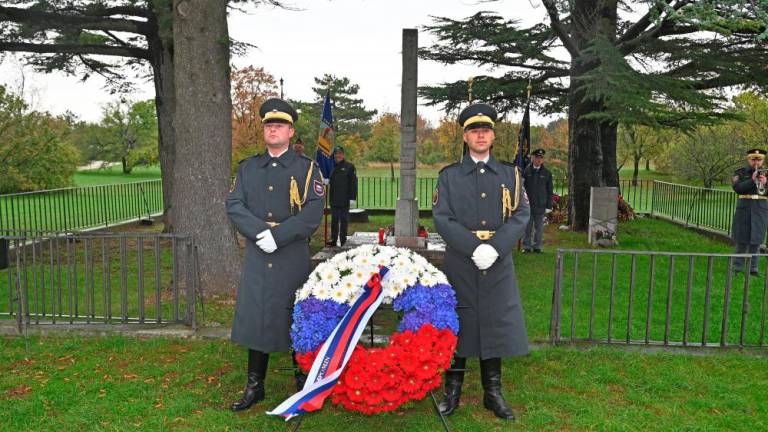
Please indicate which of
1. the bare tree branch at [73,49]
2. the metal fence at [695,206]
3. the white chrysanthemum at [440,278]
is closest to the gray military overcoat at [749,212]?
the metal fence at [695,206]

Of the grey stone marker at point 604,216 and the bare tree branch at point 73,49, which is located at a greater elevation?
the bare tree branch at point 73,49

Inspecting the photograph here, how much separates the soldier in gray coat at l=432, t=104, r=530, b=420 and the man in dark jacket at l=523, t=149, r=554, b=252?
23.8 feet

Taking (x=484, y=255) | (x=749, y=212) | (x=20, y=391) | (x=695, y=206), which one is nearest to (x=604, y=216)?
(x=749, y=212)

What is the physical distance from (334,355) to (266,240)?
1.00m

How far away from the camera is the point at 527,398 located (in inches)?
188

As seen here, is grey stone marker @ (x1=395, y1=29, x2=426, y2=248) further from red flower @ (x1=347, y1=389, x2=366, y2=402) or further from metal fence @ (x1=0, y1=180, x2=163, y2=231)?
metal fence @ (x1=0, y1=180, x2=163, y2=231)

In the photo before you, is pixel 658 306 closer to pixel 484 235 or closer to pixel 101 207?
pixel 484 235

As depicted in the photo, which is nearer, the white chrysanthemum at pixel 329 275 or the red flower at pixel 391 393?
the red flower at pixel 391 393

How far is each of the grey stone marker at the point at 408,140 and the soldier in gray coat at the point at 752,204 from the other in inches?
200

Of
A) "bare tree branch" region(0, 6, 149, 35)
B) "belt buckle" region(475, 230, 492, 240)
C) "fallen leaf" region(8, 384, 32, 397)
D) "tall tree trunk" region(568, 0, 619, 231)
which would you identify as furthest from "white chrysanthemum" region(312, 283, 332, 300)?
"tall tree trunk" region(568, 0, 619, 231)

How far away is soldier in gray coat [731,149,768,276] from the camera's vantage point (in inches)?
365

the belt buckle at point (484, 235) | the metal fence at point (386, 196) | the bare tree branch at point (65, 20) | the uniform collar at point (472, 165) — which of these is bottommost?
the metal fence at point (386, 196)

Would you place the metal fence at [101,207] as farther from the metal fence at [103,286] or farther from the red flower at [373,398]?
the red flower at [373,398]

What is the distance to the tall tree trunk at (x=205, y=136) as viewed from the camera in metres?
7.79
